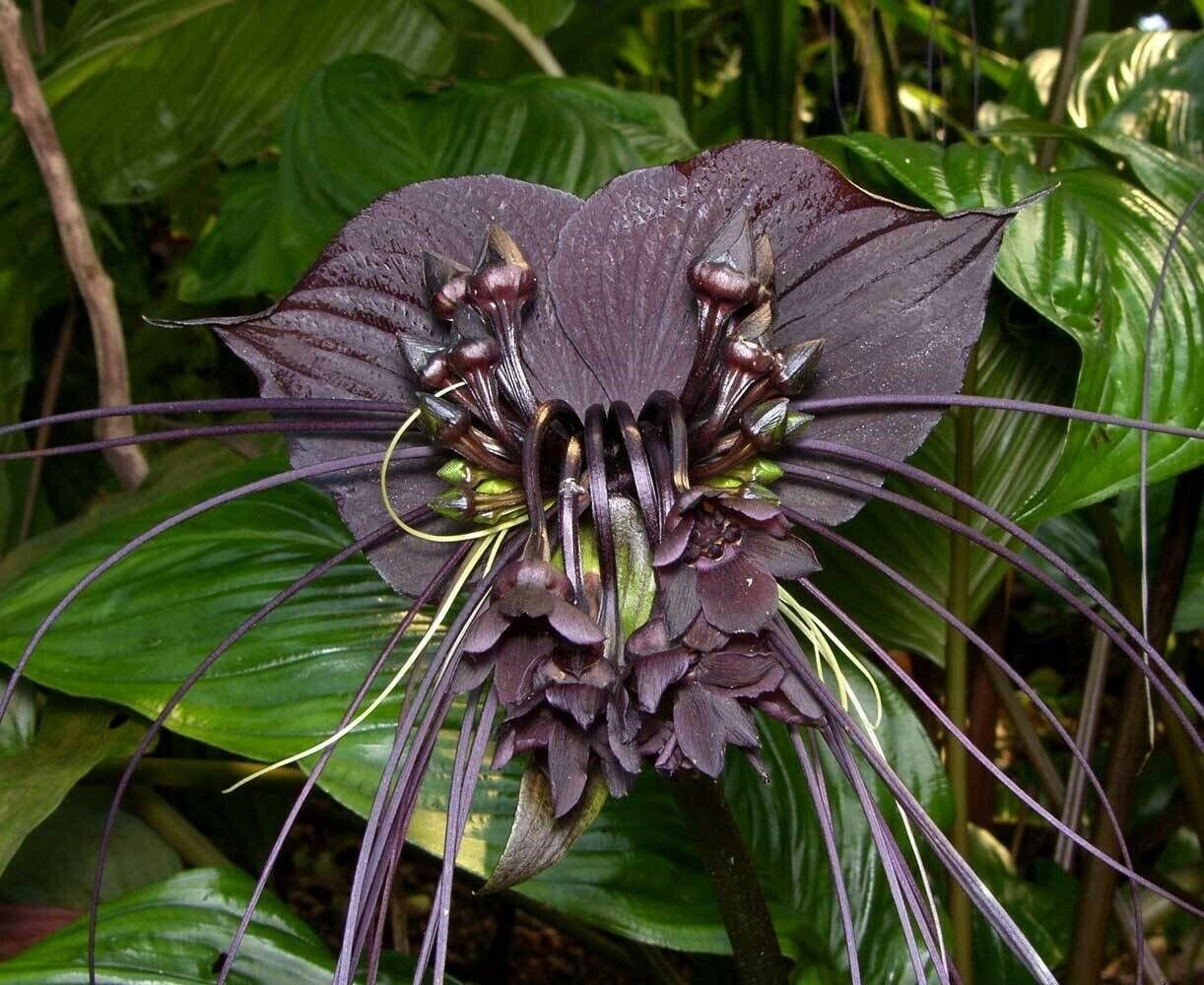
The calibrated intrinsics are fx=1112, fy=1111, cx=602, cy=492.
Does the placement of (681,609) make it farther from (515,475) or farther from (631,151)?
(631,151)

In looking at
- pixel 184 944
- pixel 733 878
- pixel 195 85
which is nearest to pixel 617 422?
pixel 733 878

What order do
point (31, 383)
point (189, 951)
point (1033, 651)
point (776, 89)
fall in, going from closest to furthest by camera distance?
point (189, 951)
point (776, 89)
point (31, 383)
point (1033, 651)

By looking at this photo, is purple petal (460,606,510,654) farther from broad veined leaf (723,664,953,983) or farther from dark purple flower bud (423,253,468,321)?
broad veined leaf (723,664,953,983)

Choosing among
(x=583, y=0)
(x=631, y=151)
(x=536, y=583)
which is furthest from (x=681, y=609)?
(x=583, y=0)

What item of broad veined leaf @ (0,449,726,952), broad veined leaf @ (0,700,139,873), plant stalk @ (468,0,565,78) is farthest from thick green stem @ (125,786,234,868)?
plant stalk @ (468,0,565,78)

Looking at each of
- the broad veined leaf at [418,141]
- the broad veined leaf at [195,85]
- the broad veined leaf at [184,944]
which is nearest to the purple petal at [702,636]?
the broad veined leaf at [184,944]

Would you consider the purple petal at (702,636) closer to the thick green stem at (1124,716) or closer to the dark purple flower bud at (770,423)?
the dark purple flower bud at (770,423)
